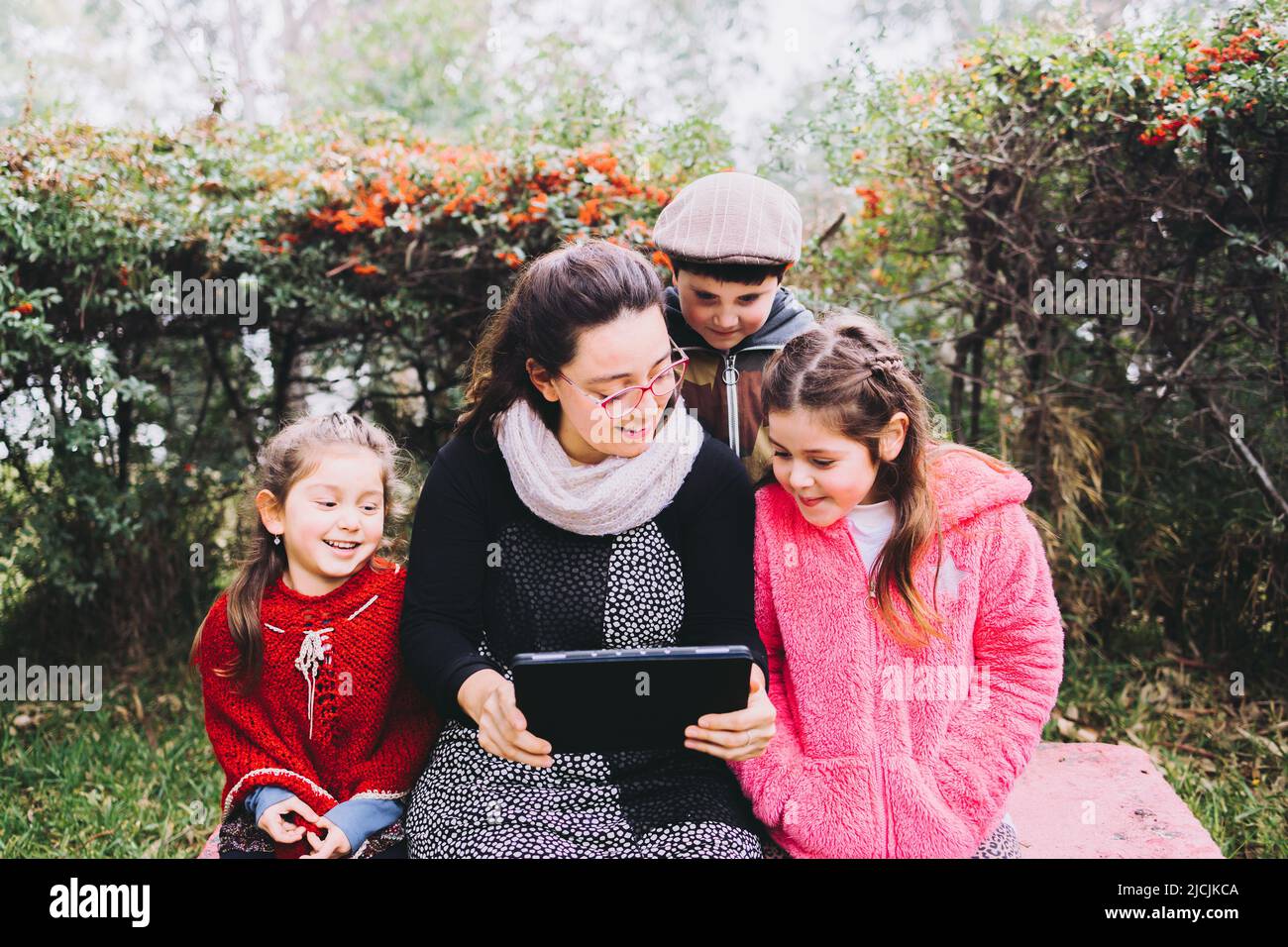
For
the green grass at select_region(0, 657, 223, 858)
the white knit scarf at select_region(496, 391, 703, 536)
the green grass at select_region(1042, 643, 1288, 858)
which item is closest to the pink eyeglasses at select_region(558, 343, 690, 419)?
the white knit scarf at select_region(496, 391, 703, 536)

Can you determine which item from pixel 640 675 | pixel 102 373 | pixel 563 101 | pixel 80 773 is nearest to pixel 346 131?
pixel 563 101

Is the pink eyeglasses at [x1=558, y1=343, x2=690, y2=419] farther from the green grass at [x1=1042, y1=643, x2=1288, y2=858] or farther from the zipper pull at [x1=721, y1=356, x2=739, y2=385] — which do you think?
the green grass at [x1=1042, y1=643, x2=1288, y2=858]

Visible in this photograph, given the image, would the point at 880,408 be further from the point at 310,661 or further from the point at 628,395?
the point at 310,661

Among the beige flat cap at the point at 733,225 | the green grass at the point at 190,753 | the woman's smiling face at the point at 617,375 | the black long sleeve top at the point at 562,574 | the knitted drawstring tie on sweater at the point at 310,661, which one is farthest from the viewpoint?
the green grass at the point at 190,753

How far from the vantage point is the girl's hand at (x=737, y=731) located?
2.06 m

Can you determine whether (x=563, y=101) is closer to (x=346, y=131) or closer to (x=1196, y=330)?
(x=346, y=131)

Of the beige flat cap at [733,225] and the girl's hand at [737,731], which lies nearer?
the girl's hand at [737,731]

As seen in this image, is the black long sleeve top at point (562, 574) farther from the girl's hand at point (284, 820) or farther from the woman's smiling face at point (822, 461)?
the girl's hand at point (284, 820)

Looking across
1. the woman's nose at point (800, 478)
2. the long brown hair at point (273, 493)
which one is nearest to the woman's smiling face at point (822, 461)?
the woman's nose at point (800, 478)

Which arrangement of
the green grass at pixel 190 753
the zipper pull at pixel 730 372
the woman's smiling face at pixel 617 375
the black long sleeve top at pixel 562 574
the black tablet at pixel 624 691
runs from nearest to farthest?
the black tablet at pixel 624 691 → the woman's smiling face at pixel 617 375 → the black long sleeve top at pixel 562 574 → the zipper pull at pixel 730 372 → the green grass at pixel 190 753

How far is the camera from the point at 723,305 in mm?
2752

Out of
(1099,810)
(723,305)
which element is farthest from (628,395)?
(1099,810)

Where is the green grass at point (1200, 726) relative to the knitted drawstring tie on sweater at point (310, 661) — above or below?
below

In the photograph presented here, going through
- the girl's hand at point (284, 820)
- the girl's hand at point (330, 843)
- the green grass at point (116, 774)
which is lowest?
the green grass at point (116, 774)
